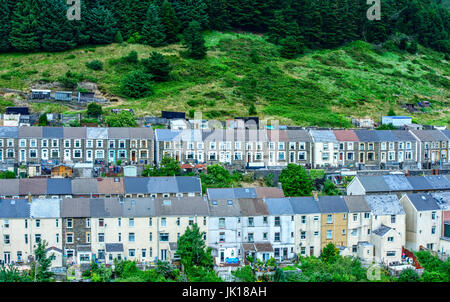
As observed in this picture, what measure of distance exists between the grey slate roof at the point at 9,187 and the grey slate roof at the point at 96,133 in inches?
586

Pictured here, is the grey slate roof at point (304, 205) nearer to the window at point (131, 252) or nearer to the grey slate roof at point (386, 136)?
the window at point (131, 252)

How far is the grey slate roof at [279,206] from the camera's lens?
56844mm

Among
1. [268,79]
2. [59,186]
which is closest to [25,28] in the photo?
[268,79]

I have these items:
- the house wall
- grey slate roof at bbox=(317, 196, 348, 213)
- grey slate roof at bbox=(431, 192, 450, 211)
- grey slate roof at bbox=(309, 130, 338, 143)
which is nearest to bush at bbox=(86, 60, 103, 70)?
grey slate roof at bbox=(309, 130, 338, 143)

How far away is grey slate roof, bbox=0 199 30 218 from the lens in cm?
5306

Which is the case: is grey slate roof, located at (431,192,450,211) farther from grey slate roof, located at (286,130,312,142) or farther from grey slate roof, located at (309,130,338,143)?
grey slate roof, located at (286,130,312,142)

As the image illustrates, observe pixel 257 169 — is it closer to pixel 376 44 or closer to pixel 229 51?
pixel 229 51

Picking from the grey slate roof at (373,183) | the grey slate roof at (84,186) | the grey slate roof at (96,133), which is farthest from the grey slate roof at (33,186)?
the grey slate roof at (373,183)

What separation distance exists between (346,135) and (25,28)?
54230mm

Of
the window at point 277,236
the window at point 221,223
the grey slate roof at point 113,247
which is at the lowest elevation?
the grey slate roof at point 113,247

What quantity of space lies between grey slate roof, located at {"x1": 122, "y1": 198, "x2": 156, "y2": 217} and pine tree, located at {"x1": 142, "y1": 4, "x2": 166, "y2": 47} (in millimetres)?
59477

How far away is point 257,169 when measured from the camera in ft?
238
